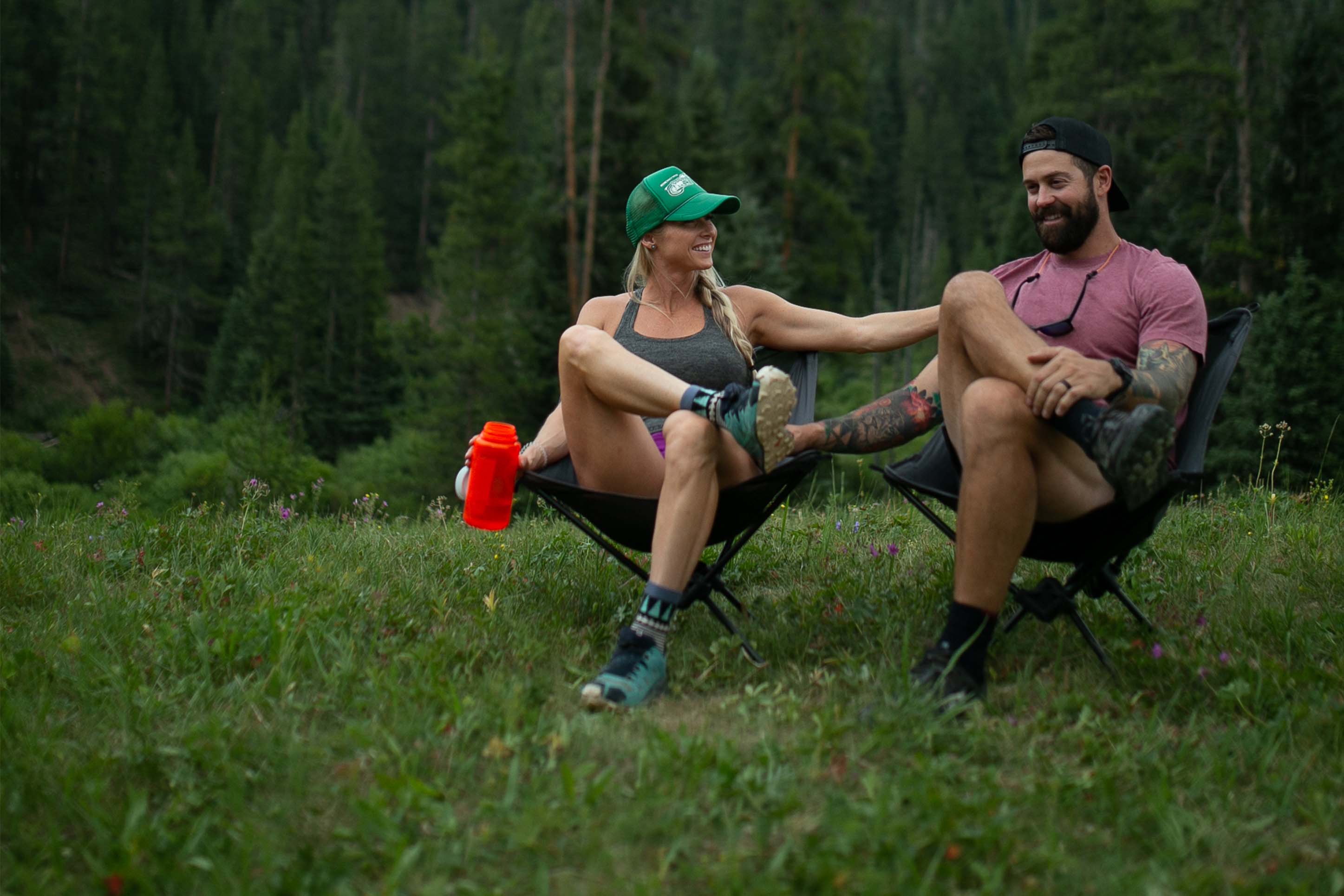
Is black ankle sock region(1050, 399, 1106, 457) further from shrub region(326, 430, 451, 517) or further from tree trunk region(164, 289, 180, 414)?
tree trunk region(164, 289, 180, 414)

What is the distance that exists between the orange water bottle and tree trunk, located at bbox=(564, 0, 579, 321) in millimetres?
19072

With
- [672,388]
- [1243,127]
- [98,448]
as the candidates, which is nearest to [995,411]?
[672,388]

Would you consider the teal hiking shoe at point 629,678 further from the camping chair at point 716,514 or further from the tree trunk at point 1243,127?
the tree trunk at point 1243,127

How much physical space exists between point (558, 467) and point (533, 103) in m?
42.9

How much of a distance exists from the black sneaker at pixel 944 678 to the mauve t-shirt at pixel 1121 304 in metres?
0.92

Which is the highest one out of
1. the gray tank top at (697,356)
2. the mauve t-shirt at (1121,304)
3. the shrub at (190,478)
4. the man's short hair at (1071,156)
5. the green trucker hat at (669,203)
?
the man's short hair at (1071,156)

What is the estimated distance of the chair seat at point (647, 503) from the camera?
118 inches

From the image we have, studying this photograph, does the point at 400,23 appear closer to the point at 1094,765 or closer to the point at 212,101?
the point at 212,101

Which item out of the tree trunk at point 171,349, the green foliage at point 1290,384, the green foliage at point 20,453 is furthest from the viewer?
the tree trunk at point 171,349

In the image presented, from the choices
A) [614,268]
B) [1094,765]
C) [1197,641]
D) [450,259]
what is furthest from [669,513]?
[450,259]

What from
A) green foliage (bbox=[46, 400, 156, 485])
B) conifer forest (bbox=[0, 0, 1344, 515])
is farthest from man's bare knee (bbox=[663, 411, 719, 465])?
green foliage (bbox=[46, 400, 156, 485])

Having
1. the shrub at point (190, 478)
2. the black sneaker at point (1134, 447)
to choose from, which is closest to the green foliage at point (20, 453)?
the shrub at point (190, 478)

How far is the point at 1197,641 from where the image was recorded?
117 inches

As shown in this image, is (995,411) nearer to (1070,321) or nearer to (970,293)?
(970,293)
